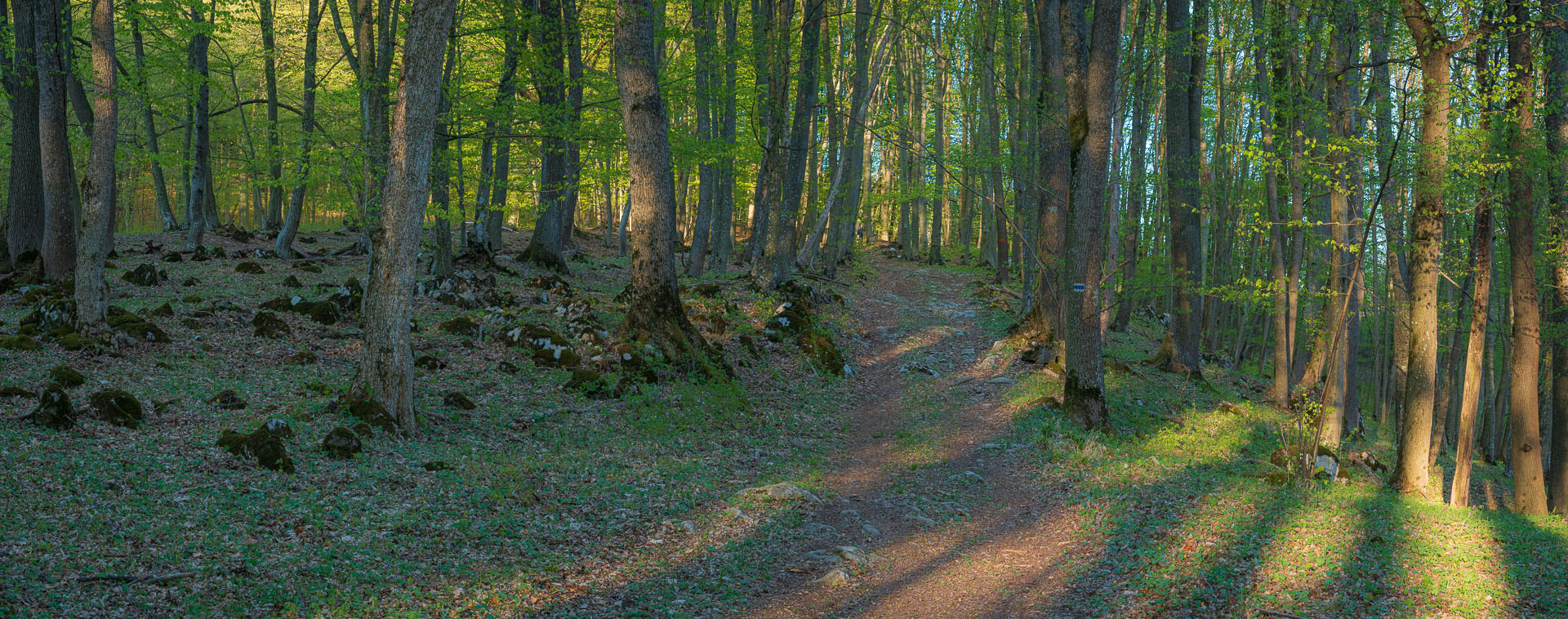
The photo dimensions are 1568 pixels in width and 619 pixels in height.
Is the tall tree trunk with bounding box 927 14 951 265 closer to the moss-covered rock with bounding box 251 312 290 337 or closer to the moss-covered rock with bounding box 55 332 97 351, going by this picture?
the moss-covered rock with bounding box 251 312 290 337

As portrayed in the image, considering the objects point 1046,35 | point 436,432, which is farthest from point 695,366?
point 1046,35

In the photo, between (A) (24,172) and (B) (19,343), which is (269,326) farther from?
(A) (24,172)

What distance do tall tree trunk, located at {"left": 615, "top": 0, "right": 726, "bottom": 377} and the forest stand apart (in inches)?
2.1

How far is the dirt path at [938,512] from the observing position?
5.31 metres

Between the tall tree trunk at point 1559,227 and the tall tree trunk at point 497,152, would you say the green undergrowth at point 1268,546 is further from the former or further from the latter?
the tall tree trunk at point 497,152

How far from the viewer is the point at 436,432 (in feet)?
24.5

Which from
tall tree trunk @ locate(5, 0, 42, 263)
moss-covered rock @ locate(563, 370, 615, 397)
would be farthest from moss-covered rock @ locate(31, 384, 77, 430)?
tall tree trunk @ locate(5, 0, 42, 263)

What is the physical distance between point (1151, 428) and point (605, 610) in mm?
8743

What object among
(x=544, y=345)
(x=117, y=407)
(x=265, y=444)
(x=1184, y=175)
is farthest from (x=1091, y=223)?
(x=117, y=407)

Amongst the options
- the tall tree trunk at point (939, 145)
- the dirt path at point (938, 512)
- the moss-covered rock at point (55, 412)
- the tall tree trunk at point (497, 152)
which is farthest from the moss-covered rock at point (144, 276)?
the tall tree trunk at point (939, 145)

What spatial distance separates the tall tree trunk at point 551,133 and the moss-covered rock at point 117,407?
268 inches

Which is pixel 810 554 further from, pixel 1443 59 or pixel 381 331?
pixel 1443 59

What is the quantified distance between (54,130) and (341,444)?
20.5 feet

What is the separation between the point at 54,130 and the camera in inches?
354
